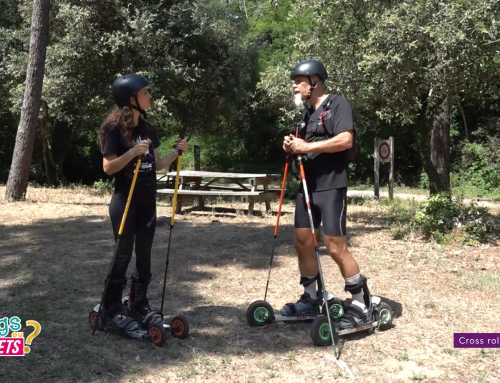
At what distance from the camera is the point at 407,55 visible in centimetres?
764

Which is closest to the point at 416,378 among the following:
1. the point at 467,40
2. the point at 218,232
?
the point at 467,40

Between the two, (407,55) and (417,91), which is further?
(417,91)

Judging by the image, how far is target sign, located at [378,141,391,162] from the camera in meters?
15.3

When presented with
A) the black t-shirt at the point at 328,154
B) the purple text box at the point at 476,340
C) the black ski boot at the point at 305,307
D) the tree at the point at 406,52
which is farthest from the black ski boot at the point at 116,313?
the tree at the point at 406,52

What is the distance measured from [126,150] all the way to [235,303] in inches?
74.4

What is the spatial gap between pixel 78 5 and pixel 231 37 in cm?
407

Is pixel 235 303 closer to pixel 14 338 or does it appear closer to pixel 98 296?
pixel 98 296

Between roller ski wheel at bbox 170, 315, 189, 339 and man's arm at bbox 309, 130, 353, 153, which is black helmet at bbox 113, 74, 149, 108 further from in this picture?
roller ski wheel at bbox 170, 315, 189, 339

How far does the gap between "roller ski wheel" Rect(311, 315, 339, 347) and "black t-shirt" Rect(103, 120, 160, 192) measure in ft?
5.22

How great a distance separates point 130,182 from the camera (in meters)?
4.24

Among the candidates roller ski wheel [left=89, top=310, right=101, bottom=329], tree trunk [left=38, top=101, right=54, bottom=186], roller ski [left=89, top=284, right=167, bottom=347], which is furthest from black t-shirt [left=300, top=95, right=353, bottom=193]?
tree trunk [left=38, top=101, right=54, bottom=186]

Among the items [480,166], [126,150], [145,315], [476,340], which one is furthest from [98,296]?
[480,166]

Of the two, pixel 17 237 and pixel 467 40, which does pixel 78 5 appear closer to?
pixel 17 237

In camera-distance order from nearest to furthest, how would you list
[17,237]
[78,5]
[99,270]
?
1. [99,270]
2. [17,237]
3. [78,5]
